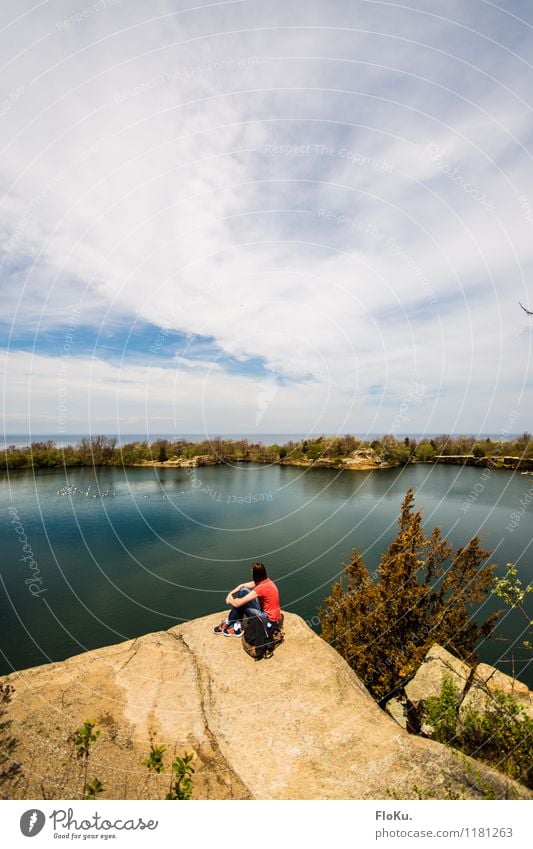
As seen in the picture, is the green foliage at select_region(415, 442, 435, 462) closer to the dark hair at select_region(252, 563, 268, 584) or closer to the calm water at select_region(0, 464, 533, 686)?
the calm water at select_region(0, 464, 533, 686)

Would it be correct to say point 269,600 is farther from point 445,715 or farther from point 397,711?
point 397,711

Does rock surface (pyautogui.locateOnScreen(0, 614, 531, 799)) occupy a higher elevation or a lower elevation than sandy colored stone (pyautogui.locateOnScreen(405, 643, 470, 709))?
higher

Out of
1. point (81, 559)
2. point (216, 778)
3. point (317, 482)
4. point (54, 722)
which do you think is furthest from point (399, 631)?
point (317, 482)

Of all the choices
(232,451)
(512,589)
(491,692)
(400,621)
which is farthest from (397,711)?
(232,451)

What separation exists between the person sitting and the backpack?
195mm

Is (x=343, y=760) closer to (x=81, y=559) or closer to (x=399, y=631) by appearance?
(x=399, y=631)

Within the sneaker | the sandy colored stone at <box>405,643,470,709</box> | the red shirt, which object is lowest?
the sandy colored stone at <box>405,643,470,709</box>

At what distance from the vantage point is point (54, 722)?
7082 mm

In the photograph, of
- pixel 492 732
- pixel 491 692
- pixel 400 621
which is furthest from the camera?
pixel 400 621

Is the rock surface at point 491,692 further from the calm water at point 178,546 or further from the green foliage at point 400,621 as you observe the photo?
the calm water at point 178,546

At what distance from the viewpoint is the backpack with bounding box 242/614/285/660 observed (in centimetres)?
892

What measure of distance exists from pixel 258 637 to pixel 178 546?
3320 cm

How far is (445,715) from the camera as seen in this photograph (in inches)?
390
